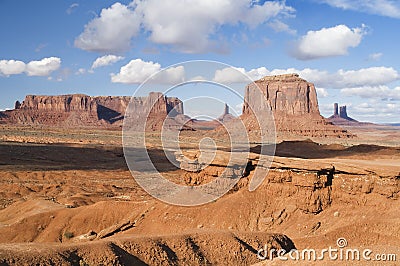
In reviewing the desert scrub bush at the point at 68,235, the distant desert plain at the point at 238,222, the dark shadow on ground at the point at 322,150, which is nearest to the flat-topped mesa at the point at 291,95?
the dark shadow on ground at the point at 322,150

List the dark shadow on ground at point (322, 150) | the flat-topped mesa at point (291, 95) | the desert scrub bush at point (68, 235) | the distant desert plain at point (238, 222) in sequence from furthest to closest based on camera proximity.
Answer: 1. the flat-topped mesa at point (291, 95)
2. the dark shadow on ground at point (322, 150)
3. the desert scrub bush at point (68, 235)
4. the distant desert plain at point (238, 222)

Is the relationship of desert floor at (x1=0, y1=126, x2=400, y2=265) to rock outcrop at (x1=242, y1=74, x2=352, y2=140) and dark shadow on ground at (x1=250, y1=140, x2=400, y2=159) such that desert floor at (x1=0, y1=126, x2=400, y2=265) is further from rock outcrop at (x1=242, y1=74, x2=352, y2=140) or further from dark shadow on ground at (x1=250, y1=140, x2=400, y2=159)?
rock outcrop at (x1=242, y1=74, x2=352, y2=140)

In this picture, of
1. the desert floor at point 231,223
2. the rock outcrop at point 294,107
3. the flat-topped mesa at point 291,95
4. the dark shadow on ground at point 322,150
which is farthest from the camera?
the flat-topped mesa at point 291,95

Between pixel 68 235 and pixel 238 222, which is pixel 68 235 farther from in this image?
pixel 238 222

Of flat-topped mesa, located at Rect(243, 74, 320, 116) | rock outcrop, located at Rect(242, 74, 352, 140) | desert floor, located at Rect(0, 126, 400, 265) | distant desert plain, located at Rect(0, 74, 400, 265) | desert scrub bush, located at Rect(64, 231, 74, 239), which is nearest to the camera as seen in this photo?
distant desert plain, located at Rect(0, 74, 400, 265)

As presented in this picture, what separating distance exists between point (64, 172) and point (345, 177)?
40111 millimetres

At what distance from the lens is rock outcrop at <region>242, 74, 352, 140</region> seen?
5094 inches

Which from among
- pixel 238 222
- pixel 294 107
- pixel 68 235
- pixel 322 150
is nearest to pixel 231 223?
pixel 238 222

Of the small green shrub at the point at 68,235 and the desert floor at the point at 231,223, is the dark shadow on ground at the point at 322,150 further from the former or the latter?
the small green shrub at the point at 68,235

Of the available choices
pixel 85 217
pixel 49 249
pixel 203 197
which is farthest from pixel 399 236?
pixel 85 217

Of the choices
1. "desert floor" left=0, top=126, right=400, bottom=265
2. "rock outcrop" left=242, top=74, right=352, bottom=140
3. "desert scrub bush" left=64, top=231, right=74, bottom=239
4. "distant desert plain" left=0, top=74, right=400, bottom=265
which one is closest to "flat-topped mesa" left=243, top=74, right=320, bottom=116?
"rock outcrop" left=242, top=74, right=352, bottom=140

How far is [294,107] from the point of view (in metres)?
141

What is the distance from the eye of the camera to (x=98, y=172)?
172 feet

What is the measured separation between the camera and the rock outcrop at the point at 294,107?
12938cm
